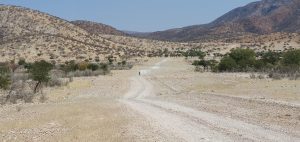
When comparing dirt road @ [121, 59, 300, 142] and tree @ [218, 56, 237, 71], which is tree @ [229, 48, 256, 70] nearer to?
tree @ [218, 56, 237, 71]

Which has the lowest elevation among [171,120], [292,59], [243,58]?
[171,120]

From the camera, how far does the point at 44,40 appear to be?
99.3 m

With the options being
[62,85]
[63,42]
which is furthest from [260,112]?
[63,42]

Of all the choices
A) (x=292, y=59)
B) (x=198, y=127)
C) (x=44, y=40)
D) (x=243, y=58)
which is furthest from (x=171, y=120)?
(x=44, y=40)

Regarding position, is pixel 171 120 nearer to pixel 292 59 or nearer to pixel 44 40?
pixel 292 59

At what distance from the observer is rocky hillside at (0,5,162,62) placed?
9194cm

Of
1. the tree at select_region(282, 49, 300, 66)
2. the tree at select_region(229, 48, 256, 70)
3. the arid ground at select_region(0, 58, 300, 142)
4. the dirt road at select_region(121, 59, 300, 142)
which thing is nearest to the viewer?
the dirt road at select_region(121, 59, 300, 142)

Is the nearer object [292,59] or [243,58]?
[292,59]

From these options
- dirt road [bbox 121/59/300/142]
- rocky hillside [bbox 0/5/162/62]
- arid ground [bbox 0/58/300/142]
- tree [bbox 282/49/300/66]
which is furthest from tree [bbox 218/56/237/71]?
rocky hillside [bbox 0/5/162/62]

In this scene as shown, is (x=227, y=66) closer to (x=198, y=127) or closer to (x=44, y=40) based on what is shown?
(x=198, y=127)

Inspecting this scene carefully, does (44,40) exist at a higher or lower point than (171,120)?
higher

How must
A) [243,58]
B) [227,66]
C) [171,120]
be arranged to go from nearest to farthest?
[171,120]
[227,66]
[243,58]

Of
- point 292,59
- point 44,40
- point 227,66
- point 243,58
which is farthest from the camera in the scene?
point 44,40

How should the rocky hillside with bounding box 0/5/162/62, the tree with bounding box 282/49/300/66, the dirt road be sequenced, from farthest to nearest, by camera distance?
the rocky hillside with bounding box 0/5/162/62 < the tree with bounding box 282/49/300/66 < the dirt road
